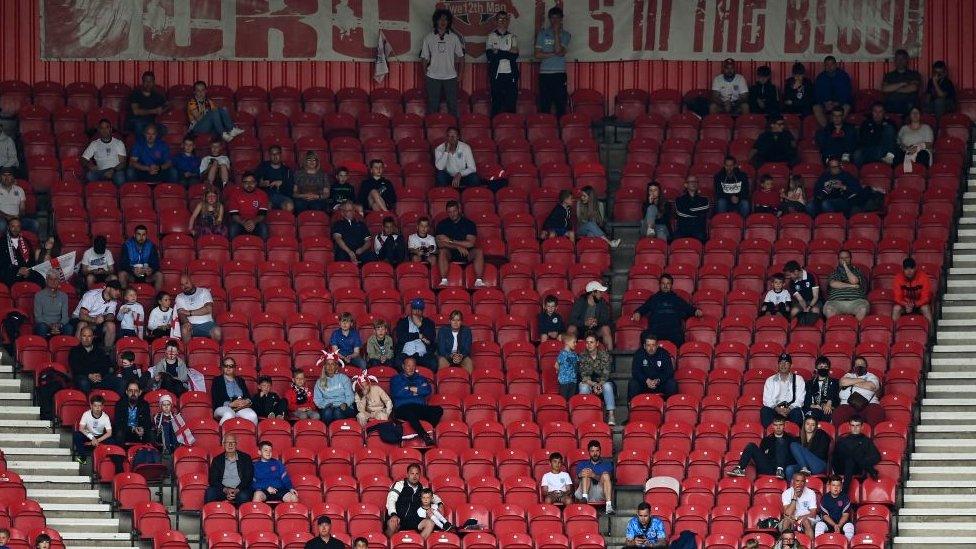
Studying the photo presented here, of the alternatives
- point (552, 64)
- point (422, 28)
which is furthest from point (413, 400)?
point (422, 28)

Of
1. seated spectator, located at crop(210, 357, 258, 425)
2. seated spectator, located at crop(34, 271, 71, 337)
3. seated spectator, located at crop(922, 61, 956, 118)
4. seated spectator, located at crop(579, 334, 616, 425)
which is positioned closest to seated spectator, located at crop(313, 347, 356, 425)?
seated spectator, located at crop(210, 357, 258, 425)

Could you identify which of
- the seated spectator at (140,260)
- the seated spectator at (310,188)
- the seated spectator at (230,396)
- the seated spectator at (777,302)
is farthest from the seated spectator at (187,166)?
the seated spectator at (777,302)

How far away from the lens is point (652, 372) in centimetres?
2517

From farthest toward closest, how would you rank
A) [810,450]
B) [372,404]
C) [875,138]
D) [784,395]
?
1. [875,138]
2. [372,404]
3. [784,395]
4. [810,450]

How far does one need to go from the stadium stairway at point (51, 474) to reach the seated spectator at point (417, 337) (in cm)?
412

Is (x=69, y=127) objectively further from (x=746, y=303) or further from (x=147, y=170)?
(x=746, y=303)

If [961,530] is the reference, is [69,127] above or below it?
above

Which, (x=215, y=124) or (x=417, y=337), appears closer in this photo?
(x=417, y=337)

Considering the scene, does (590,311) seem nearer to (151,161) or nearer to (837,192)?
(837,192)

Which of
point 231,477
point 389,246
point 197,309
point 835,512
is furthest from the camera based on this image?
point 389,246

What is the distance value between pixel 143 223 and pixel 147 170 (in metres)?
1.19

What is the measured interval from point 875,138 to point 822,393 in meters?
5.62

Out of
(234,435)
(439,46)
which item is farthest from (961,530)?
(439,46)

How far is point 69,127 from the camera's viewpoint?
1164 inches
